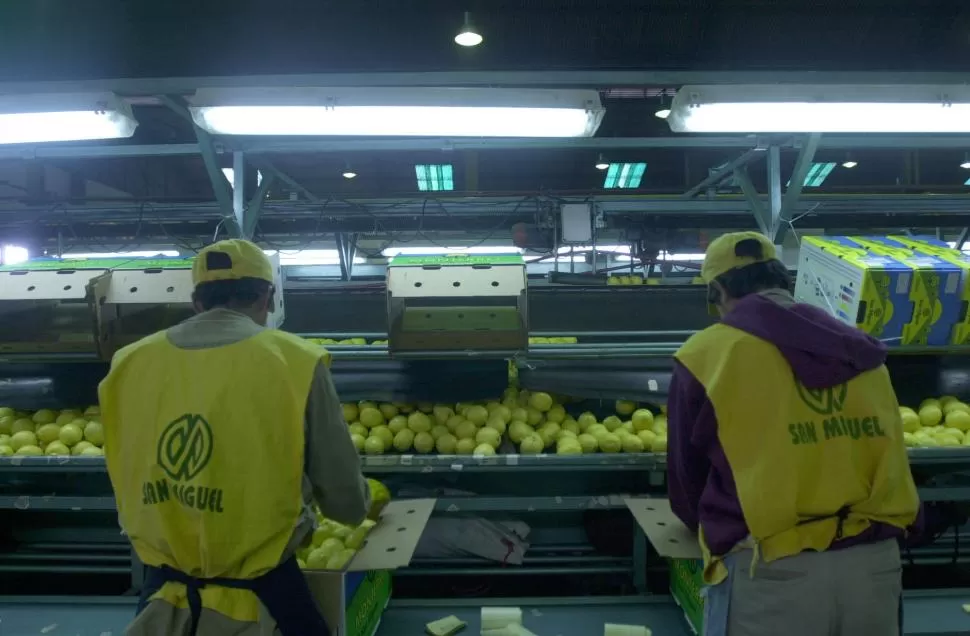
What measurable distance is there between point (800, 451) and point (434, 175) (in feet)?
21.4

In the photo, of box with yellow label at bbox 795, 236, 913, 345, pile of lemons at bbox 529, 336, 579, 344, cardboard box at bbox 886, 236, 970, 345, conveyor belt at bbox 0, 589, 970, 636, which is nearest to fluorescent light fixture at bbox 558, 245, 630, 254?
pile of lemons at bbox 529, 336, 579, 344

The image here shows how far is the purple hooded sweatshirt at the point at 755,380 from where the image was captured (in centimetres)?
181

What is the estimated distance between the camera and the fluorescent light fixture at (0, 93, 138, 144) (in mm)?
2463

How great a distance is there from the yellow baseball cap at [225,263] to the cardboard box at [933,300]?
10.6ft

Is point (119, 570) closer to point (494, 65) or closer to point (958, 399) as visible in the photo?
point (494, 65)

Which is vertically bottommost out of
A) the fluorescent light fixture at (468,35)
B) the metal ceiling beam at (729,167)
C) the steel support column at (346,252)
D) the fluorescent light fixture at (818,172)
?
the steel support column at (346,252)

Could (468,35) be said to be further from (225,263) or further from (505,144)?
(505,144)

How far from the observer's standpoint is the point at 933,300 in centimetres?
325

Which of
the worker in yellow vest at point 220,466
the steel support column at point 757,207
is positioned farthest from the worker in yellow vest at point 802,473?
the steel support column at point 757,207

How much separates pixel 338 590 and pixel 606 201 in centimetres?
380

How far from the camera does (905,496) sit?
1.87 metres

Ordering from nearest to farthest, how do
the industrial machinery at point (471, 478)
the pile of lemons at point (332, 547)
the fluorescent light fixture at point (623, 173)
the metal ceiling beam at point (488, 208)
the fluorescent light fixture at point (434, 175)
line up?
the pile of lemons at point (332, 547), the industrial machinery at point (471, 478), the metal ceiling beam at point (488, 208), the fluorescent light fixture at point (434, 175), the fluorescent light fixture at point (623, 173)

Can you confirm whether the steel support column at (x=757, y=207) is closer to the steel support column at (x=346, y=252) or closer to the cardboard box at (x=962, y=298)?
the cardboard box at (x=962, y=298)

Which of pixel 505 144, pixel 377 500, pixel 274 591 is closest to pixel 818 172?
pixel 505 144
